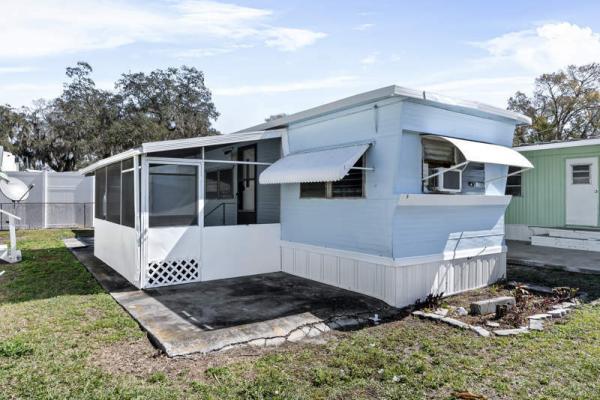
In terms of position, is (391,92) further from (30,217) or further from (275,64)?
(30,217)

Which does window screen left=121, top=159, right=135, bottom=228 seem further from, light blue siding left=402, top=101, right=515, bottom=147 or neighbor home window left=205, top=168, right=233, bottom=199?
light blue siding left=402, top=101, right=515, bottom=147

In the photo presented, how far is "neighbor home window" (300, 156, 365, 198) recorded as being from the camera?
7.21 m

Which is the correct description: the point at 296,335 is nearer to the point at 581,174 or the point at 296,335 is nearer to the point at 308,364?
the point at 308,364

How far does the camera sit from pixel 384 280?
670 centimetres

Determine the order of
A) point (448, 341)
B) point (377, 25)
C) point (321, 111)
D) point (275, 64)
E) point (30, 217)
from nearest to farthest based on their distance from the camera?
point (448, 341) → point (321, 111) → point (377, 25) → point (275, 64) → point (30, 217)

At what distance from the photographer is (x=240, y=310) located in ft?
20.6

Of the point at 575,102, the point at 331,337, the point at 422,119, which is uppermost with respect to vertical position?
the point at 575,102

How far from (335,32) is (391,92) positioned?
4.27 metres

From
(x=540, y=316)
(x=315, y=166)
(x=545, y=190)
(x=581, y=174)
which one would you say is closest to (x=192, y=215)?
(x=315, y=166)

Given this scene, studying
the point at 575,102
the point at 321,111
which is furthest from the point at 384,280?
the point at 575,102

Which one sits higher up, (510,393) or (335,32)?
(335,32)

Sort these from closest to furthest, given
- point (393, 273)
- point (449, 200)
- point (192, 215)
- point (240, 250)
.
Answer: point (393, 273)
point (449, 200)
point (192, 215)
point (240, 250)

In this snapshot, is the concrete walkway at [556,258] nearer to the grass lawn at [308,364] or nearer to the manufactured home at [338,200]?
the manufactured home at [338,200]

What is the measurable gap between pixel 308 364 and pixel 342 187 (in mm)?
3865
